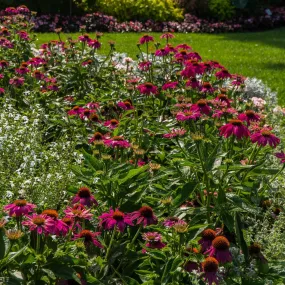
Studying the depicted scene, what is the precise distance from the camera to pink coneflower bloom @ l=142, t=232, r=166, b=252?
251 cm

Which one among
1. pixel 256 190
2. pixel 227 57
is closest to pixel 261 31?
pixel 227 57

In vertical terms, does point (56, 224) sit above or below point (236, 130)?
below

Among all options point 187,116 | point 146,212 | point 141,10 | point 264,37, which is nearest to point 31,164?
point 187,116

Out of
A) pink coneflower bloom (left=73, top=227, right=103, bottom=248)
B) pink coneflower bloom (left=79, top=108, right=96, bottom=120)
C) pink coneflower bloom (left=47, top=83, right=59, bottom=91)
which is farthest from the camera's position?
pink coneflower bloom (left=47, top=83, right=59, bottom=91)

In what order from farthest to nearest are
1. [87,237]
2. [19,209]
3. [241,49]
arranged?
[241,49]
[87,237]
[19,209]

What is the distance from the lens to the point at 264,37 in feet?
40.7

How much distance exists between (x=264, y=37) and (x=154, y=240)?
10450 millimetres

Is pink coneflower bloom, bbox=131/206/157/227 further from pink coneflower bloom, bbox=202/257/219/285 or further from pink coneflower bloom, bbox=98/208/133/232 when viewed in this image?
pink coneflower bloom, bbox=202/257/219/285

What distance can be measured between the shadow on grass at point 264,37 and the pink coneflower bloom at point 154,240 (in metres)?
9.19

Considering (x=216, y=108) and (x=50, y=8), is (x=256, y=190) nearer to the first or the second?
(x=216, y=108)

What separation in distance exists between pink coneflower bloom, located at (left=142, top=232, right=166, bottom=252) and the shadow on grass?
9.19m

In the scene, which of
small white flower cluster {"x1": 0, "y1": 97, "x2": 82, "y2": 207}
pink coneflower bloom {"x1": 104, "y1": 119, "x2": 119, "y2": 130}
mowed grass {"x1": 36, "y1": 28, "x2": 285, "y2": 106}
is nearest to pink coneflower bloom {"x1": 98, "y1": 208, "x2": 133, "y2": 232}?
small white flower cluster {"x1": 0, "y1": 97, "x2": 82, "y2": 207}

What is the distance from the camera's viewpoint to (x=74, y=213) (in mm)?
2424

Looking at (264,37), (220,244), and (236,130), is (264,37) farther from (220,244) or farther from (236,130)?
(220,244)
